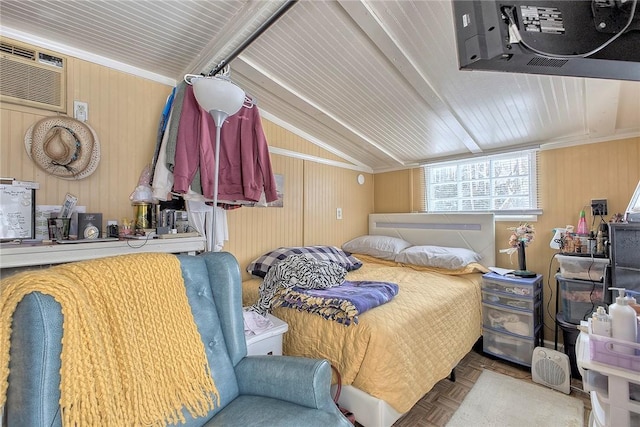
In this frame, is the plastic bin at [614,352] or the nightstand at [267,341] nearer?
the plastic bin at [614,352]

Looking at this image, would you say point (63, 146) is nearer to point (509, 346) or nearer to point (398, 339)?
Result: point (398, 339)

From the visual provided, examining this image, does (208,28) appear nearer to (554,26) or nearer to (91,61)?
(91,61)

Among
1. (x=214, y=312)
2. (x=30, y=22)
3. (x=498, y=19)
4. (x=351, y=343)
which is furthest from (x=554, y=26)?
(x=30, y=22)

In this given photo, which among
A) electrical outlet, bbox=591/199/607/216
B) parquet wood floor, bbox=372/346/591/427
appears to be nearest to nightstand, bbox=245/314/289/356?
parquet wood floor, bbox=372/346/591/427

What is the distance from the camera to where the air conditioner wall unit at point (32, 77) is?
4.69 ft

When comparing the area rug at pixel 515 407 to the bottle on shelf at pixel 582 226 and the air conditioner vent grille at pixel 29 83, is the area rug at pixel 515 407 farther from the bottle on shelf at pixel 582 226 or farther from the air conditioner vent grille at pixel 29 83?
the air conditioner vent grille at pixel 29 83

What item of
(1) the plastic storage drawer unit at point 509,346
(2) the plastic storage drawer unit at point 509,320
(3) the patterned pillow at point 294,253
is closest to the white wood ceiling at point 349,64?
(3) the patterned pillow at point 294,253

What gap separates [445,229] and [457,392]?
1669 millimetres

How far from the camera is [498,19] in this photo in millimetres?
833

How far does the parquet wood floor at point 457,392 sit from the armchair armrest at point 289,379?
3.10 ft

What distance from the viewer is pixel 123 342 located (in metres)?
0.91

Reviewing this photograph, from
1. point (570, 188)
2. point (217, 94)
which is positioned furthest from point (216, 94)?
point (570, 188)

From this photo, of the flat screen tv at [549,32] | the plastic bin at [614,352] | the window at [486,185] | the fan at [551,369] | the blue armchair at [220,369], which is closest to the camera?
the blue armchair at [220,369]

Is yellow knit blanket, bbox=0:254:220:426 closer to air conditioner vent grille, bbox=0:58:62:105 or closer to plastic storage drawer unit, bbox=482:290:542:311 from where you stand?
air conditioner vent grille, bbox=0:58:62:105
